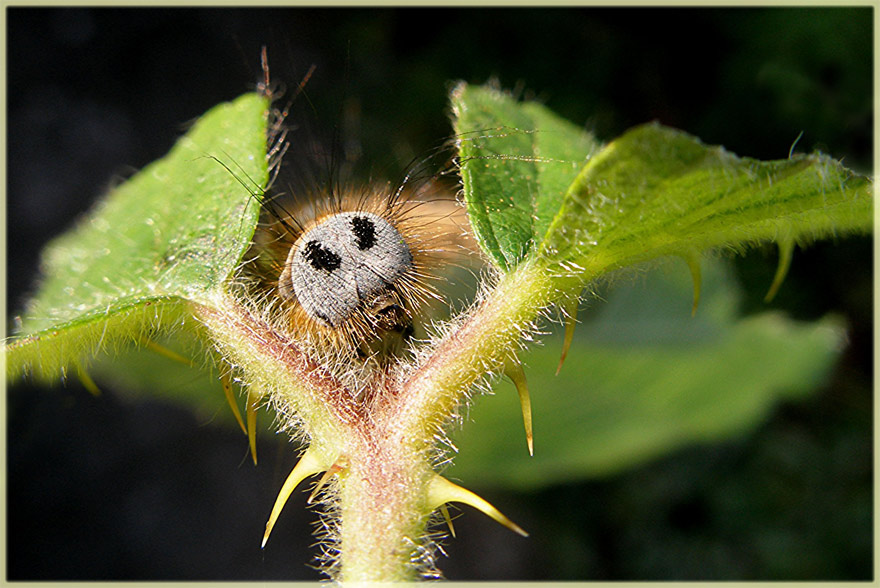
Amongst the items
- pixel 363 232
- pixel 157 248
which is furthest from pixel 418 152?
pixel 363 232

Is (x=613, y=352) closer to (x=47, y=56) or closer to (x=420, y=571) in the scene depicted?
(x=420, y=571)

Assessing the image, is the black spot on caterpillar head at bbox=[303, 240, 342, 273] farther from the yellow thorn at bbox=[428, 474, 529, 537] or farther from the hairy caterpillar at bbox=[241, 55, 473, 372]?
the yellow thorn at bbox=[428, 474, 529, 537]

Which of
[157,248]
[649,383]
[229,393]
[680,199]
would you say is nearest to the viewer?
[680,199]

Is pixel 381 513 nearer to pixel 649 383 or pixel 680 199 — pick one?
pixel 680 199

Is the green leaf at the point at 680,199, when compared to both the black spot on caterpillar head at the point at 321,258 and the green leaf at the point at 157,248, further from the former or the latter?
the green leaf at the point at 157,248

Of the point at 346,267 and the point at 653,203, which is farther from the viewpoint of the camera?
the point at 346,267

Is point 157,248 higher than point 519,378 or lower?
higher
